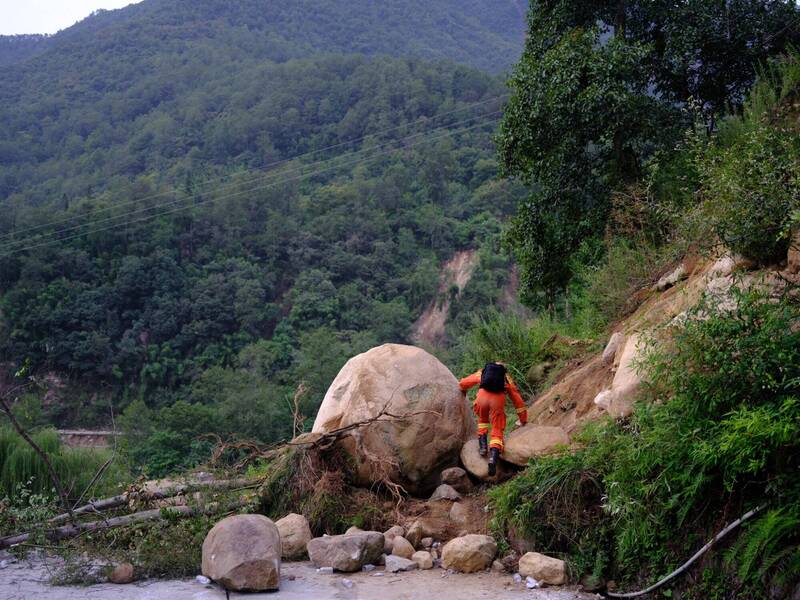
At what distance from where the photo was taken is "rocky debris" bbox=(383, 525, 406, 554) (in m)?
6.76

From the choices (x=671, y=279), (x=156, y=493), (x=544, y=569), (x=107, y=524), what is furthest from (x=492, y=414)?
(x=107, y=524)

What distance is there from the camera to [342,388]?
8.23 metres

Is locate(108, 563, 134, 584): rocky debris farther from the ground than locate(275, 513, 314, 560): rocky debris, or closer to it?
farther from the ground

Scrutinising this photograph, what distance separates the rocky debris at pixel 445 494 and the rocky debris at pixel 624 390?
1.69 metres

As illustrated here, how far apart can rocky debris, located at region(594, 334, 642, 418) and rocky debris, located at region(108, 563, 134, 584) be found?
4307 mm

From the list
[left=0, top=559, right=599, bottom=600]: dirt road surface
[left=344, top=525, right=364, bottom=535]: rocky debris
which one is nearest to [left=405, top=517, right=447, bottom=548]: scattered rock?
[left=344, top=525, right=364, bottom=535]: rocky debris

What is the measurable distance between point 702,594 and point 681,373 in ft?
4.98

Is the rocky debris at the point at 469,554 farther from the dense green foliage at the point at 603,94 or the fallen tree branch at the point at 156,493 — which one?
the dense green foliage at the point at 603,94

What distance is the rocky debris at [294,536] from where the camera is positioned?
6.82 metres

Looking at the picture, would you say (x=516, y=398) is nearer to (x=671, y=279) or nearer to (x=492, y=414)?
(x=492, y=414)

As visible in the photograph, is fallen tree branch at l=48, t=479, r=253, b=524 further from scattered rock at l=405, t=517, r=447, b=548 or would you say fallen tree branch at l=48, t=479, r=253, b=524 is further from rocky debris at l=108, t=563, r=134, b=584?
scattered rock at l=405, t=517, r=447, b=548

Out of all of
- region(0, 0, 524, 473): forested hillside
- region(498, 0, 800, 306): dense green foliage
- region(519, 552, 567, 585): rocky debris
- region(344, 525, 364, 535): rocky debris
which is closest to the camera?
region(519, 552, 567, 585): rocky debris

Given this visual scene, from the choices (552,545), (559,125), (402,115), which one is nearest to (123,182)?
(402,115)

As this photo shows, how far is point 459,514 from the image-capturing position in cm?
715
